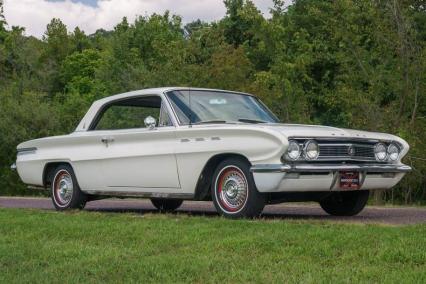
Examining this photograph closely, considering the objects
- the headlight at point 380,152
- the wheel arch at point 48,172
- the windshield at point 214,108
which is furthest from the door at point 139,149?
the headlight at point 380,152

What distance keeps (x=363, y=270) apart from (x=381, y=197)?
10.4 meters

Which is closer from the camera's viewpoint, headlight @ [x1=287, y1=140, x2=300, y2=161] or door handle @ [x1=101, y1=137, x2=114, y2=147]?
headlight @ [x1=287, y1=140, x2=300, y2=161]

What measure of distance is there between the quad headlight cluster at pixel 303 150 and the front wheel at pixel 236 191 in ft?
1.65

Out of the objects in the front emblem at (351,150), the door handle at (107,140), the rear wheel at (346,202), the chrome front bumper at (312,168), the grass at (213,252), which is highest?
the door handle at (107,140)

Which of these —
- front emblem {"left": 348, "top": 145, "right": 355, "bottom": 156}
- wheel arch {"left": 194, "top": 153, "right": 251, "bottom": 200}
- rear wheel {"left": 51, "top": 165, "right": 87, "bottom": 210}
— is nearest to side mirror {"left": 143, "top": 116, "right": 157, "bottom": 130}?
wheel arch {"left": 194, "top": 153, "right": 251, "bottom": 200}

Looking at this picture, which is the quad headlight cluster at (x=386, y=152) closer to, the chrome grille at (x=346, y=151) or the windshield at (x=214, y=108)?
the chrome grille at (x=346, y=151)

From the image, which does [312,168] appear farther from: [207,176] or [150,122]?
[150,122]

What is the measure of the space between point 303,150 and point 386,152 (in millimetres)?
Answer: 1336

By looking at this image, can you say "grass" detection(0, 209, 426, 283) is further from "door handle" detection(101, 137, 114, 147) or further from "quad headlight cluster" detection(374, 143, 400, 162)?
"door handle" detection(101, 137, 114, 147)

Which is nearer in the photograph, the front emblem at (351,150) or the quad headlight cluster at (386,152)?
the front emblem at (351,150)

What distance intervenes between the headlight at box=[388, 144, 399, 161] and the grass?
5.27 feet

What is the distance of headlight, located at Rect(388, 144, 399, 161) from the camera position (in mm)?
8641

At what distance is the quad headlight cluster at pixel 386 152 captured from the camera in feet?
27.8

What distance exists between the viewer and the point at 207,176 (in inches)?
336
